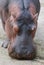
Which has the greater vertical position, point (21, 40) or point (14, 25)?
point (14, 25)

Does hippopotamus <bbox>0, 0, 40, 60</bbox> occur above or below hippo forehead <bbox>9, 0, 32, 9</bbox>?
below

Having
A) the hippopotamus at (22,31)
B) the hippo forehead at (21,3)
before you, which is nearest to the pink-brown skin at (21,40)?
the hippopotamus at (22,31)

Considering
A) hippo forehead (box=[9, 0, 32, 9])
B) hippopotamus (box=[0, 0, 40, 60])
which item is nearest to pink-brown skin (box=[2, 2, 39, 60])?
hippopotamus (box=[0, 0, 40, 60])

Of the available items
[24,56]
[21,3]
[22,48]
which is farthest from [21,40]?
[21,3]

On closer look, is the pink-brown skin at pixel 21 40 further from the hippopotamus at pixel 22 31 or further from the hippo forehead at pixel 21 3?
the hippo forehead at pixel 21 3

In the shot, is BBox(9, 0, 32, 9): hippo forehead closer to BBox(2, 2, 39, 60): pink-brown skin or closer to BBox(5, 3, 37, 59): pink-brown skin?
BBox(5, 3, 37, 59): pink-brown skin

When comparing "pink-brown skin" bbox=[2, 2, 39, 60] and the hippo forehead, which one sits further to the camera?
the hippo forehead

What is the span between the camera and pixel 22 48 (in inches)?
177

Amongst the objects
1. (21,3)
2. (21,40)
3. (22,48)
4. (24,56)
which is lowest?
(24,56)

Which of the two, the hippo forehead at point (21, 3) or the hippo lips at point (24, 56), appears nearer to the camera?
the hippo lips at point (24, 56)

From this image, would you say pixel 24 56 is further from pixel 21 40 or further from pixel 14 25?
pixel 14 25

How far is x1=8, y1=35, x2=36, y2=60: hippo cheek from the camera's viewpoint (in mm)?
4484

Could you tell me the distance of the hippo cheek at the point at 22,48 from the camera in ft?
14.7

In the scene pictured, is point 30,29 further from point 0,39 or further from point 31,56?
point 0,39
